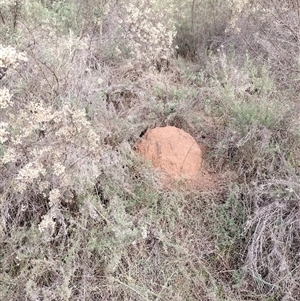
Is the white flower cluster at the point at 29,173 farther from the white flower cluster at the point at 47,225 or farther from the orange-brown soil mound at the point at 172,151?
the orange-brown soil mound at the point at 172,151

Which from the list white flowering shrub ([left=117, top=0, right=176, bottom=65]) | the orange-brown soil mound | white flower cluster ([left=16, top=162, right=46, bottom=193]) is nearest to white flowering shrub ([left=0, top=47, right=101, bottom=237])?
white flower cluster ([left=16, top=162, right=46, bottom=193])

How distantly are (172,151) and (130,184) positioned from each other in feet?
1.29

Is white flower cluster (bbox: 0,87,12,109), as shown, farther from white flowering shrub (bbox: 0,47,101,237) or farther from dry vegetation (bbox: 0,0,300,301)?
white flowering shrub (bbox: 0,47,101,237)

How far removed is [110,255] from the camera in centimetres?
240

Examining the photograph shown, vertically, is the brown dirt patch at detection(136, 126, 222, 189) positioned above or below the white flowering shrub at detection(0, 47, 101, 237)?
below

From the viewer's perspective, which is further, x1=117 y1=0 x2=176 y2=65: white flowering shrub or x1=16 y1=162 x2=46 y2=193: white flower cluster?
x1=117 y1=0 x2=176 y2=65: white flowering shrub

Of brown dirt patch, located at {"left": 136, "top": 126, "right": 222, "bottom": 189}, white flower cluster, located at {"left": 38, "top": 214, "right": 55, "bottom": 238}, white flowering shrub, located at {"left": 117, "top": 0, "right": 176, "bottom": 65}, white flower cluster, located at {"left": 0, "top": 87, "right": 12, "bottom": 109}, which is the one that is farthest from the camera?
white flowering shrub, located at {"left": 117, "top": 0, "right": 176, "bottom": 65}

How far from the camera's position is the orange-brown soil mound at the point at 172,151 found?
285 centimetres

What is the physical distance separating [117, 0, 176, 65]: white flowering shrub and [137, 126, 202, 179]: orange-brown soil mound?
94 centimetres

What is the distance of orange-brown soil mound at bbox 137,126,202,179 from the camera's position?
285 centimetres

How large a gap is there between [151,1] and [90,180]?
191 cm

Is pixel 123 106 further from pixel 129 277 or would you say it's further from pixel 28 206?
pixel 129 277

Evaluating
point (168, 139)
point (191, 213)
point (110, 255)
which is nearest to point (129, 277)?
point (110, 255)

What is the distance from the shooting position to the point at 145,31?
3.69 m
